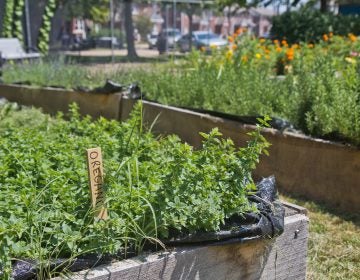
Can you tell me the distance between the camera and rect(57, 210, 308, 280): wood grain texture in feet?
6.88

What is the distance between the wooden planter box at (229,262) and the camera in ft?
6.88

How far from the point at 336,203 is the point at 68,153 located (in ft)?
7.74

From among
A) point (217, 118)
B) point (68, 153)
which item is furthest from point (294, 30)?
point (68, 153)

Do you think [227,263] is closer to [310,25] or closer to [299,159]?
[299,159]

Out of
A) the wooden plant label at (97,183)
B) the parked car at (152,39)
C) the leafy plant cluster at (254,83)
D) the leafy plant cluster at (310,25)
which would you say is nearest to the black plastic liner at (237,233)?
the wooden plant label at (97,183)

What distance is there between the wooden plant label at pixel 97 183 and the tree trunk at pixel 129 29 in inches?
637

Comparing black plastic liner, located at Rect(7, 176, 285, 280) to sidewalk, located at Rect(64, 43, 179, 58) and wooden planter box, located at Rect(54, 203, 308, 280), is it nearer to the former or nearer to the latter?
wooden planter box, located at Rect(54, 203, 308, 280)

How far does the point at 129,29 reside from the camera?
18984 mm

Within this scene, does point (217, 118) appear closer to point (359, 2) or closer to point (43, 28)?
point (43, 28)

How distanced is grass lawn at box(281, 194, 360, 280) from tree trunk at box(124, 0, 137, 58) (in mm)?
14804

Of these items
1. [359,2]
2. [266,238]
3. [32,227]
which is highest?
[359,2]

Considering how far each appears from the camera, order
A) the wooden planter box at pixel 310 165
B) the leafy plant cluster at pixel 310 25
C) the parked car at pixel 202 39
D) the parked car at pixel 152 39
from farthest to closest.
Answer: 1. the parked car at pixel 202 39
2. the parked car at pixel 152 39
3. the leafy plant cluster at pixel 310 25
4. the wooden planter box at pixel 310 165

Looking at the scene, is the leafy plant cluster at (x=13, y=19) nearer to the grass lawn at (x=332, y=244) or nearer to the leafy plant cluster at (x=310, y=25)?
the leafy plant cluster at (x=310, y=25)

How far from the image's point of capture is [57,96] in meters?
8.06
